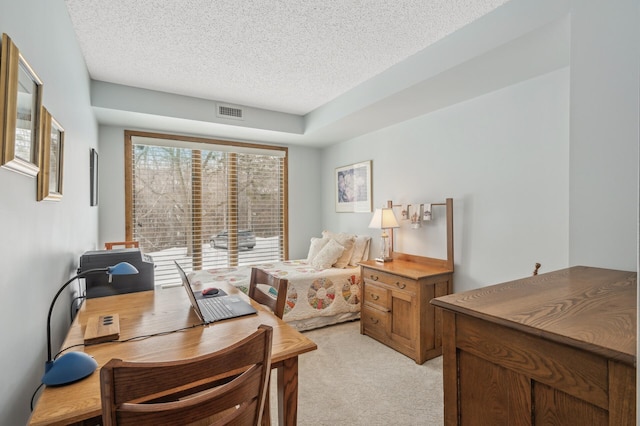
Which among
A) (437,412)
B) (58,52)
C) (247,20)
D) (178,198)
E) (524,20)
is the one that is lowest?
(437,412)

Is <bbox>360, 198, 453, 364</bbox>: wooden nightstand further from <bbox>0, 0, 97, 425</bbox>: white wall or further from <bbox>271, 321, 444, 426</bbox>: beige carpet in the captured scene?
<bbox>0, 0, 97, 425</bbox>: white wall

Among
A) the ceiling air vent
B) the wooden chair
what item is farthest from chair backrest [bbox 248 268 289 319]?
the ceiling air vent

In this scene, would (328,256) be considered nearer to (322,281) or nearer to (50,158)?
(322,281)

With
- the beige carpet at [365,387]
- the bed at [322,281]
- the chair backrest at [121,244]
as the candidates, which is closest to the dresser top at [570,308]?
the beige carpet at [365,387]

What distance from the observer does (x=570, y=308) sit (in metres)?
0.97

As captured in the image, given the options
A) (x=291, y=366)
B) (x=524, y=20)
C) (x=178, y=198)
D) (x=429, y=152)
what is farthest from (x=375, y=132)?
(x=291, y=366)

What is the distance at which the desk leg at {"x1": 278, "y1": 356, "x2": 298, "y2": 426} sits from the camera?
1229mm

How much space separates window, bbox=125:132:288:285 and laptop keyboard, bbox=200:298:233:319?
8.56 ft

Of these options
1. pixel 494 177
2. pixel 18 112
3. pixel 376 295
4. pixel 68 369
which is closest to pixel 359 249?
pixel 376 295

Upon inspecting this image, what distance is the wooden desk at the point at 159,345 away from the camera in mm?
854

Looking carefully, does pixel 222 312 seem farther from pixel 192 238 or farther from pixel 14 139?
pixel 192 238

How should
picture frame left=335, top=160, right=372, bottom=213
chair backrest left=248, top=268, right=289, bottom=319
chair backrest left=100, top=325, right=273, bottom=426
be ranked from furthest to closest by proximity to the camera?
1. picture frame left=335, top=160, right=372, bottom=213
2. chair backrest left=248, top=268, right=289, bottom=319
3. chair backrest left=100, top=325, right=273, bottom=426

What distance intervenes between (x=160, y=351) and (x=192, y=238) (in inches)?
127

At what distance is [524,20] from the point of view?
1.82 meters
